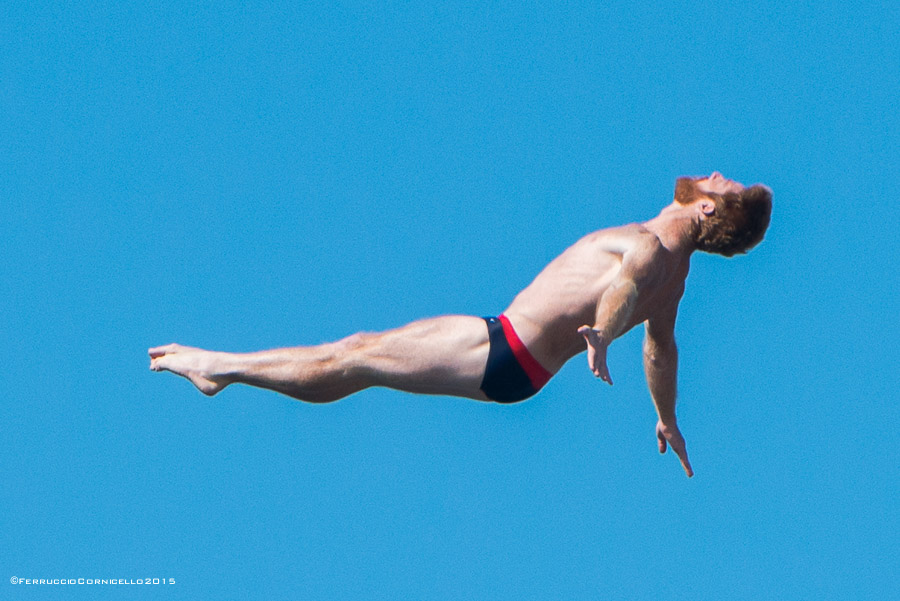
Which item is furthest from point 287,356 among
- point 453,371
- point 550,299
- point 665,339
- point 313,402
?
point 665,339

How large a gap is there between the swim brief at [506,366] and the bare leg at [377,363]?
0.25ft

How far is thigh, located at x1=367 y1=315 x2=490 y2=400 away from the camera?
13.1 m

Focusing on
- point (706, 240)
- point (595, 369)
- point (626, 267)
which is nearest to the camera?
point (595, 369)

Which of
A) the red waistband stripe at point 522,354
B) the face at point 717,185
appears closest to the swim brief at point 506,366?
the red waistband stripe at point 522,354

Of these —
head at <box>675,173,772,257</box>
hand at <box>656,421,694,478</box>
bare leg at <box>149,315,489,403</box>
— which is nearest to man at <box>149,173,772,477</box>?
bare leg at <box>149,315,489,403</box>

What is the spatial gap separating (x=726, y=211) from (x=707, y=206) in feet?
0.58

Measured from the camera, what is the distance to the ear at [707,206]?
1380cm

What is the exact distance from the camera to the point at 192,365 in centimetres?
1352

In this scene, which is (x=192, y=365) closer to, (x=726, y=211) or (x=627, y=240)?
(x=627, y=240)

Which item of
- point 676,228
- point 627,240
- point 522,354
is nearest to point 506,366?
point 522,354

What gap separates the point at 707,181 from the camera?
45.9 feet

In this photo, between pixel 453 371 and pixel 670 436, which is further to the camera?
pixel 670 436

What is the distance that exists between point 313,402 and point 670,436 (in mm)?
3863

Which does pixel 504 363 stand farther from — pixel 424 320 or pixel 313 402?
pixel 313 402
